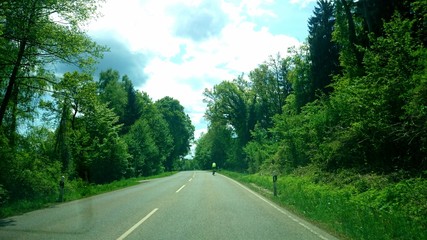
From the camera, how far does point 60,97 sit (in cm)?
1731

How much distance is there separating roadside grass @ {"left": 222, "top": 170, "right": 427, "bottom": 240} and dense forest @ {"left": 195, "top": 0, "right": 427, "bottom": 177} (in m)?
1.37

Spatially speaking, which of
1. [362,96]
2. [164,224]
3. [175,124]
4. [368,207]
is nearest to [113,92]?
[175,124]

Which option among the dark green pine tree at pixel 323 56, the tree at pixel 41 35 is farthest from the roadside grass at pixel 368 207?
the dark green pine tree at pixel 323 56

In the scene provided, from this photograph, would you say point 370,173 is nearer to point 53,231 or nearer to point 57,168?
point 53,231

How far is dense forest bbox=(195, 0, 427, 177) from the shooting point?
13664mm

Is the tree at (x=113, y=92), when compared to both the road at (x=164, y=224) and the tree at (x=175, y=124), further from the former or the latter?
the road at (x=164, y=224)

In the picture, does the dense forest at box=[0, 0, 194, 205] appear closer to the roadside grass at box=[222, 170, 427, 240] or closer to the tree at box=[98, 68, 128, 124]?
the roadside grass at box=[222, 170, 427, 240]

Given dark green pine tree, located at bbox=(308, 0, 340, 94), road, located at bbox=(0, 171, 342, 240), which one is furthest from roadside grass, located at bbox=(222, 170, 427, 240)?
dark green pine tree, located at bbox=(308, 0, 340, 94)

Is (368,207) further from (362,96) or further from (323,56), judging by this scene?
(323,56)

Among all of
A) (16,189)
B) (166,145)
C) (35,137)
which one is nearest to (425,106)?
(16,189)

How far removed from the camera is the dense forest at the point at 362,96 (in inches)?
538

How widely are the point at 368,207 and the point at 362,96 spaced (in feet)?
25.5

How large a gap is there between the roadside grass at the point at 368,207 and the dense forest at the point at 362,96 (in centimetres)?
137

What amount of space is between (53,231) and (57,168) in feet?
47.3
